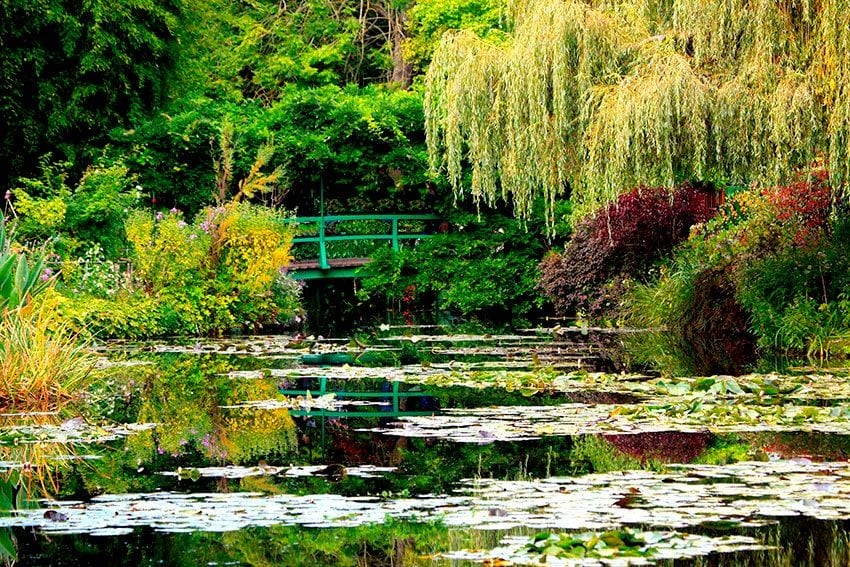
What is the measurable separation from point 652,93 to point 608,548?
875cm

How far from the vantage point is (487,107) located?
1570 cm

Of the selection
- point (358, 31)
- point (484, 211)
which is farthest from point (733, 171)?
point (358, 31)

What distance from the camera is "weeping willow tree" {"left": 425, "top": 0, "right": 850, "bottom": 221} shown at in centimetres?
1254

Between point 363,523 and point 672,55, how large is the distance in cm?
875

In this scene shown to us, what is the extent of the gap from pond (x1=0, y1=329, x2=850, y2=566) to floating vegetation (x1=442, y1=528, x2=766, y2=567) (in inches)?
0.4

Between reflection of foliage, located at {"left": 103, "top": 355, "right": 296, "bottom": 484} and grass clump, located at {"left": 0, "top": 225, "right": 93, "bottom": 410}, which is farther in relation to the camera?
grass clump, located at {"left": 0, "top": 225, "right": 93, "bottom": 410}

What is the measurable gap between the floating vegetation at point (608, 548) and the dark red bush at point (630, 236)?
14681mm

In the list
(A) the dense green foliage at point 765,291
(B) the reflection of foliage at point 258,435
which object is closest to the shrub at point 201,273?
(A) the dense green foliage at point 765,291

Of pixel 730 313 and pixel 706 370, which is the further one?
pixel 730 313

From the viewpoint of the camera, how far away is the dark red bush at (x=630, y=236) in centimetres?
2023

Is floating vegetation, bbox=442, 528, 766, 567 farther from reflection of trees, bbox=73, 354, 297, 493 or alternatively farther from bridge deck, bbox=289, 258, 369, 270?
bridge deck, bbox=289, 258, 369, 270

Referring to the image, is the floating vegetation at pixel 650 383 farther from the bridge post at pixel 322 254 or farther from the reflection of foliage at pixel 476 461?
the bridge post at pixel 322 254

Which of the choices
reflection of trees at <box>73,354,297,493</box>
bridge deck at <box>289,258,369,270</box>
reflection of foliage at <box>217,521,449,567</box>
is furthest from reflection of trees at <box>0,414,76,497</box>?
bridge deck at <box>289,258,369,270</box>

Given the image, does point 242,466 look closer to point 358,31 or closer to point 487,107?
point 487,107
